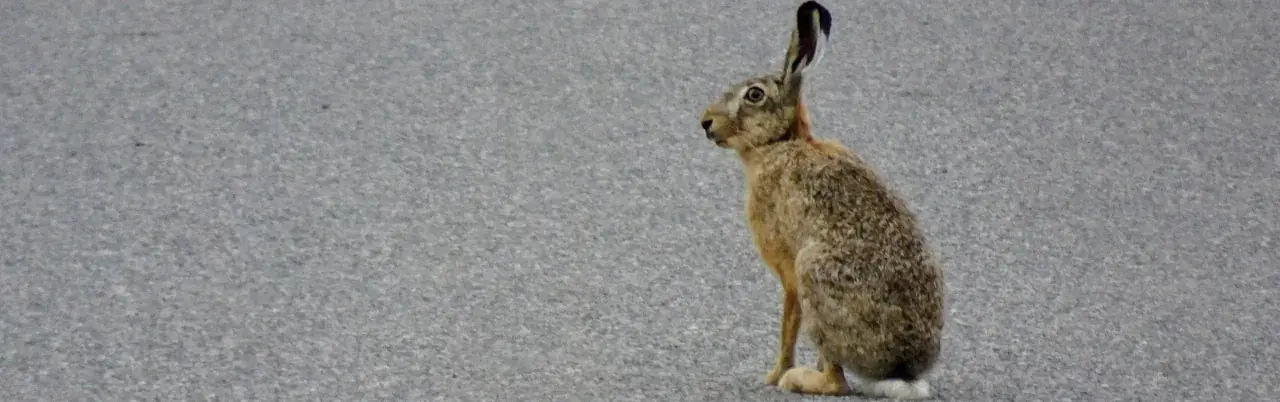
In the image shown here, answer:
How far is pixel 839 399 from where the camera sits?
17.7 feet

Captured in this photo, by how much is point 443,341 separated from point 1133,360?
2.05 meters

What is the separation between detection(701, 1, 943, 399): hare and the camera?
17.0 ft

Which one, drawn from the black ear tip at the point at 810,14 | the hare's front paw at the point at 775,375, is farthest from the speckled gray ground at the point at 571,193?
the black ear tip at the point at 810,14

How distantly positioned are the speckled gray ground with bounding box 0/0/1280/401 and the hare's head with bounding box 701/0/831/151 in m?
0.70

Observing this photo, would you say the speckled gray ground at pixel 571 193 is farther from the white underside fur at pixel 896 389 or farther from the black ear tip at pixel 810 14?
the black ear tip at pixel 810 14

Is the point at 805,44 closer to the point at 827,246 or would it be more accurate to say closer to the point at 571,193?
the point at 827,246

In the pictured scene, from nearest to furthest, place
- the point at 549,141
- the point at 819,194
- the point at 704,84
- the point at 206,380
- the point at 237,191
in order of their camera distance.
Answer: the point at 819,194, the point at 206,380, the point at 237,191, the point at 549,141, the point at 704,84

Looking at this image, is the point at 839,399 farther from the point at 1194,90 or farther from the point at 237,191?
the point at 1194,90

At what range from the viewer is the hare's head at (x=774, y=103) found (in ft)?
17.9

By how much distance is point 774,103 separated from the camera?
553 centimetres

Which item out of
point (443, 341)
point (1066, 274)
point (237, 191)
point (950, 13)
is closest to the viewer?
point (443, 341)

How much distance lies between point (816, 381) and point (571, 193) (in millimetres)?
2466

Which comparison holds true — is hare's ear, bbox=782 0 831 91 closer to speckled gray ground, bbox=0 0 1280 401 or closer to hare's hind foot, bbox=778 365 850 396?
hare's hind foot, bbox=778 365 850 396

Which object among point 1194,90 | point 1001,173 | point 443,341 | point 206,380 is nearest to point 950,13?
point 1194,90
